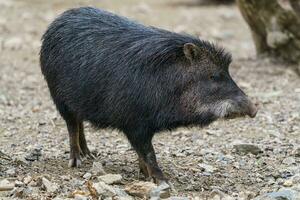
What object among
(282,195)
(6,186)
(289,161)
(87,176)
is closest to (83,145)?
(87,176)

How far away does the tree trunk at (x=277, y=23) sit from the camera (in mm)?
11312

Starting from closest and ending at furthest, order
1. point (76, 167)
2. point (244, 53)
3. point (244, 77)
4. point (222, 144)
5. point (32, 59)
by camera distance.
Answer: point (76, 167), point (222, 144), point (244, 77), point (32, 59), point (244, 53)

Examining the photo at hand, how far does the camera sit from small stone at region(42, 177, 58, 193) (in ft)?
20.2

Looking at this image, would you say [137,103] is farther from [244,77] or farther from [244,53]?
[244,53]

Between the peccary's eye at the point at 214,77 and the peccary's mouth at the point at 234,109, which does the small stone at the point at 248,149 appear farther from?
the peccary's eye at the point at 214,77

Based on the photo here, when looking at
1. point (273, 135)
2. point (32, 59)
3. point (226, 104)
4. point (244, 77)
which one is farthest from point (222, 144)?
point (32, 59)

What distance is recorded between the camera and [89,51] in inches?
272

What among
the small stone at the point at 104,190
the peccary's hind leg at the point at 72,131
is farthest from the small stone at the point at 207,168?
the small stone at the point at 104,190

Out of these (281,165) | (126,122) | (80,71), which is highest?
(80,71)

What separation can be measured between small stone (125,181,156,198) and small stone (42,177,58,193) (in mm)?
568

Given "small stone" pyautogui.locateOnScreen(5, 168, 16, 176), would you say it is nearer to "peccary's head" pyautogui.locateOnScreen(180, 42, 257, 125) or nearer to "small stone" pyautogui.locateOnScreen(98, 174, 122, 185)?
"small stone" pyautogui.locateOnScreen(98, 174, 122, 185)

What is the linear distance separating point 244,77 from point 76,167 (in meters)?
4.82

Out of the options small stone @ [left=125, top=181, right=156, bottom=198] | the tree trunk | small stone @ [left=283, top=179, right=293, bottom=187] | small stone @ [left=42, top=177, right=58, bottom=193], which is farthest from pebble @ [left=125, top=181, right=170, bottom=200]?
the tree trunk

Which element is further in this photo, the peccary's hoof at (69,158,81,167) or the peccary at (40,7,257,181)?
the peccary's hoof at (69,158,81,167)
